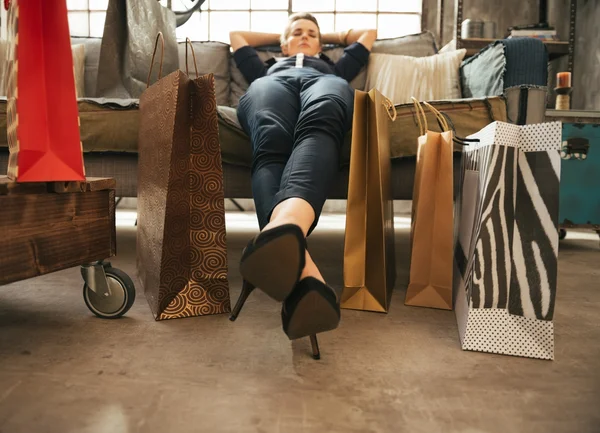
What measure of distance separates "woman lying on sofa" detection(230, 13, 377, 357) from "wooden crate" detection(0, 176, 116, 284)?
1.04 feet

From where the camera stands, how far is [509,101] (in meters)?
1.63

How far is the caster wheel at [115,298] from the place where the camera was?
984 millimetres

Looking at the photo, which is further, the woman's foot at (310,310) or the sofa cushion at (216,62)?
the sofa cushion at (216,62)

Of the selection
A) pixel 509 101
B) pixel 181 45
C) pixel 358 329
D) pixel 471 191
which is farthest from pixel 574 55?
pixel 358 329

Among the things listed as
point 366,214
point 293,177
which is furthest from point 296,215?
point 366,214

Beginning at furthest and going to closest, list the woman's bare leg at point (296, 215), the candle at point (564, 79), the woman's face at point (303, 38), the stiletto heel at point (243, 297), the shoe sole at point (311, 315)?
1. the candle at point (564, 79)
2. the woman's face at point (303, 38)
3. the stiletto heel at point (243, 297)
4. the woman's bare leg at point (296, 215)
5. the shoe sole at point (311, 315)

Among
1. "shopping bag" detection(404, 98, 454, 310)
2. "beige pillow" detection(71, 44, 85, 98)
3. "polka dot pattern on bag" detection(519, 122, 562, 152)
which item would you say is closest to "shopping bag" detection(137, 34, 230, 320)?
"shopping bag" detection(404, 98, 454, 310)

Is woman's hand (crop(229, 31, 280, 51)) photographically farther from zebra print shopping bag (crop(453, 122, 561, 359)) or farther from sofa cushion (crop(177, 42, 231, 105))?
zebra print shopping bag (crop(453, 122, 561, 359))

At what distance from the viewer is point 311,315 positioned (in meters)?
0.73

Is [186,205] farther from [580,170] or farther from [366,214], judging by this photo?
[580,170]

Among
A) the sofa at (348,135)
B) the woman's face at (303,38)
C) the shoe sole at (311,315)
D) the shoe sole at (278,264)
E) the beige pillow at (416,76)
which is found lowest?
the shoe sole at (311,315)

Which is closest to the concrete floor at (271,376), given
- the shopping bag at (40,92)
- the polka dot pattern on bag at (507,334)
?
the polka dot pattern on bag at (507,334)

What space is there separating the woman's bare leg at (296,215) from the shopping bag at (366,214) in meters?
0.17

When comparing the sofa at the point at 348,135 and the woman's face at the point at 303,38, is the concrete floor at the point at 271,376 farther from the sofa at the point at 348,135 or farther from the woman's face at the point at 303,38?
the woman's face at the point at 303,38
